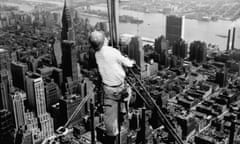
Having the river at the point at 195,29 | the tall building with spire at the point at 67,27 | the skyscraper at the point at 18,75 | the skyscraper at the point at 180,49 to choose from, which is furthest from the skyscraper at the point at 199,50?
the skyscraper at the point at 18,75

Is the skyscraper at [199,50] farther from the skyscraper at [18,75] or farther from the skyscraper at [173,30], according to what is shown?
the skyscraper at [18,75]

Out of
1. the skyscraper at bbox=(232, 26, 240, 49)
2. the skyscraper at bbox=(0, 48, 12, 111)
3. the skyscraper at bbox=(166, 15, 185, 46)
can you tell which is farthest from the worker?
the skyscraper at bbox=(232, 26, 240, 49)

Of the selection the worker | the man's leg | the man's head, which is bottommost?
the man's leg

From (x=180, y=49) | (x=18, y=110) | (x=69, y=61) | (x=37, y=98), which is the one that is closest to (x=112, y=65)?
(x=18, y=110)

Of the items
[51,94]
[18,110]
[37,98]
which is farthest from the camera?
[51,94]

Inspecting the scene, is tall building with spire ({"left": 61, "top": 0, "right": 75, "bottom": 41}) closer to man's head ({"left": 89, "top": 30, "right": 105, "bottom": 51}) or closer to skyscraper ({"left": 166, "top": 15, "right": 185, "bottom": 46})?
skyscraper ({"left": 166, "top": 15, "right": 185, "bottom": 46})

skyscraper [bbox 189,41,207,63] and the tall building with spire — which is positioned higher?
the tall building with spire

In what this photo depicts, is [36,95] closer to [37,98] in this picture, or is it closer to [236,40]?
[37,98]
